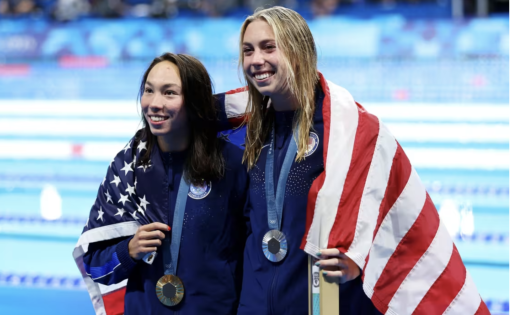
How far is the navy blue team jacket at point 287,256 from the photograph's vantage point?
1.71 meters

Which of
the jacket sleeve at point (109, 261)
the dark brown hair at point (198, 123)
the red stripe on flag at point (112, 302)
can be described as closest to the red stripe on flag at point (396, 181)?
the dark brown hair at point (198, 123)

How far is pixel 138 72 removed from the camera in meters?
10.4

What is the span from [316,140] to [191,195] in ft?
1.30

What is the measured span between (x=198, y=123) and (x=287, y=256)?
0.48 meters

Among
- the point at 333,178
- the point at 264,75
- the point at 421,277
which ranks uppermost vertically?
the point at 264,75

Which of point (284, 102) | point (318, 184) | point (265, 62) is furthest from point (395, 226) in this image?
point (265, 62)

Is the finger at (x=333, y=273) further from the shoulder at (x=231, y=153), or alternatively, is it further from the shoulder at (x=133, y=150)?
the shoulder at (x=133, y=150)

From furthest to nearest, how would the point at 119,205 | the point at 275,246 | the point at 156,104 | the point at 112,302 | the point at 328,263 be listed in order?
1. the point at 112,302
2. the point at 119,205
3. the point at 156,104
4. the point at 275,246
5. the point at 328,263

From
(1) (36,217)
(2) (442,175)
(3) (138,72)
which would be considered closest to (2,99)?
(3) (138,72)

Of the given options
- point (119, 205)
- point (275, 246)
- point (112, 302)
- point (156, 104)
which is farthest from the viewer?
point (112, 302)

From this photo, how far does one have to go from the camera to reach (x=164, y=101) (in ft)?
6.00

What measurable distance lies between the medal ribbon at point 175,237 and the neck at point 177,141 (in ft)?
0.37

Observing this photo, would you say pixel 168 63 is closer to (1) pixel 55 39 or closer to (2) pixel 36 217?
(2) pixel 36 217

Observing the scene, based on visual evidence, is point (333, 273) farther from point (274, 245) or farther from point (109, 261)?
point (109, 261)
